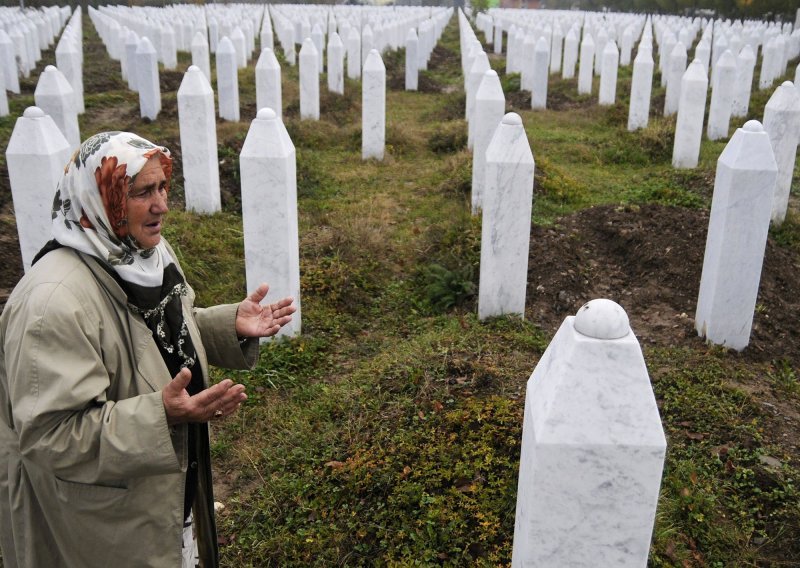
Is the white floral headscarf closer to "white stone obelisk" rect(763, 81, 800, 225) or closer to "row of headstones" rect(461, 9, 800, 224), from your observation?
"row of headstones" rect(461, 9, 800, 224)

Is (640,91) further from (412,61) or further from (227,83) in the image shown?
(412,61)

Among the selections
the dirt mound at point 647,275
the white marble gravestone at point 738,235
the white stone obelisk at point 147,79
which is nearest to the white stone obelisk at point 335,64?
the white stone obelisk at point 147,79

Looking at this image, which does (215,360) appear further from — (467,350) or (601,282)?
(601,282)

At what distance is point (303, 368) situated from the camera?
541cm

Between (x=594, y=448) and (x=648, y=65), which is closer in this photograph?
(x=594, y=448)

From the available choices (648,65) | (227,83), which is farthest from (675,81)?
(227,83)

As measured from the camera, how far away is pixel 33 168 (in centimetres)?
536

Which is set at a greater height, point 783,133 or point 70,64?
point 70,64

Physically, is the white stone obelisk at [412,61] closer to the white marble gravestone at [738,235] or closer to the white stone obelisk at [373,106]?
the white stone obelisk at [373,106]

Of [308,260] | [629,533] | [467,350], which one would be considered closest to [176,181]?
[308,260]

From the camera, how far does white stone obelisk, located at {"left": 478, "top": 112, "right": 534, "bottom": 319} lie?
→ 18.6ft

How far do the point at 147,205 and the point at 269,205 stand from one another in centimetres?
308

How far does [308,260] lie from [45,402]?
16.7ft

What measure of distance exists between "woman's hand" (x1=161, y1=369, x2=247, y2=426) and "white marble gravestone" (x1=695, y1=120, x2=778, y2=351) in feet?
13.9
